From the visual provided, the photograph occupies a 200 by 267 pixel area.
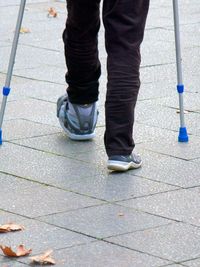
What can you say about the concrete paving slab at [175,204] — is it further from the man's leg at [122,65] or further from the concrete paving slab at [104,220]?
the man's leg at [122,65]

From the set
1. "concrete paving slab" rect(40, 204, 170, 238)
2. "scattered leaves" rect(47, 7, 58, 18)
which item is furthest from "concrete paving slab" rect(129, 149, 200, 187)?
"scattered leaves" rect(47, 7, 58, 18)

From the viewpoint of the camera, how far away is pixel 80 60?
22.2ft

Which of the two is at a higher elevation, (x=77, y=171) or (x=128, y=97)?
(x=128, y=97)

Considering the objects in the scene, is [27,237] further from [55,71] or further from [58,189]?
[55,71]

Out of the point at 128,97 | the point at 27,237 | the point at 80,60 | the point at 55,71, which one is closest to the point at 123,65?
the point at 128,97

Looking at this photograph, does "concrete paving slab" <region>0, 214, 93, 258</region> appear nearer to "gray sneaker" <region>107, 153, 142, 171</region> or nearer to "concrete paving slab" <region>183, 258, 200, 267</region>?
"concrete paving slab" <region>183, 258, 200, 267</region>

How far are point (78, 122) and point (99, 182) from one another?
945mm

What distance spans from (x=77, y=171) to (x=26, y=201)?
2.09 feet

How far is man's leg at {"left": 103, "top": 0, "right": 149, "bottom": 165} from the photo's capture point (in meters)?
6.09

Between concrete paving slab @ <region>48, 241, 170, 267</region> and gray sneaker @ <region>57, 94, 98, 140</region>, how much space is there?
6.46 feet

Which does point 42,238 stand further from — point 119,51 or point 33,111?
point 33,111

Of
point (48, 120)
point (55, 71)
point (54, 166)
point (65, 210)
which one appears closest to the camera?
point (65, 210)

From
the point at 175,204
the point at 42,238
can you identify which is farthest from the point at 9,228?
the point at 175,204

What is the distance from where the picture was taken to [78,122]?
7004 mm
